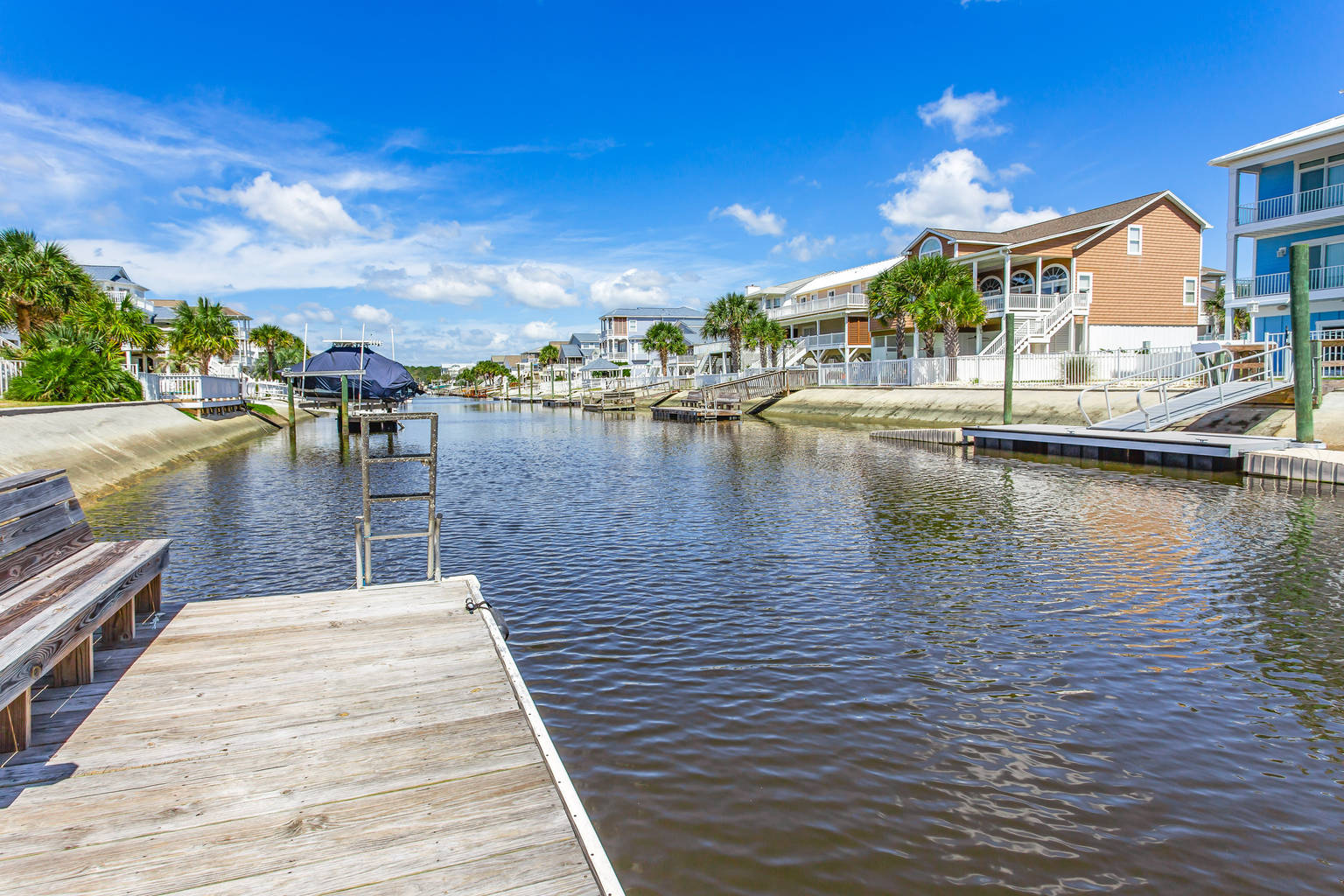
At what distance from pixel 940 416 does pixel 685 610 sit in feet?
107

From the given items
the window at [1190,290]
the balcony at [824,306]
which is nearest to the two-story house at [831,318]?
the balcony at [824,306]

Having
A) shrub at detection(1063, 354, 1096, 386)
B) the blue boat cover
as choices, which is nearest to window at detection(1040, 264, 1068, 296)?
shrub at detection(1063, 354, 1096, 386)

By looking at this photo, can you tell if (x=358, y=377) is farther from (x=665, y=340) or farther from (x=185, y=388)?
(x=665, y=340)

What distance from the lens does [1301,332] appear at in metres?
19.2

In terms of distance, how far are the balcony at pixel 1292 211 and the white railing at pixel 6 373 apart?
51.7 metres

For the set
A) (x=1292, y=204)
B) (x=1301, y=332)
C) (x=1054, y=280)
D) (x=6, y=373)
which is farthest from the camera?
(x=1054, y=280)

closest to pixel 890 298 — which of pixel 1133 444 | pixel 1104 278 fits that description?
pixel 1104 278

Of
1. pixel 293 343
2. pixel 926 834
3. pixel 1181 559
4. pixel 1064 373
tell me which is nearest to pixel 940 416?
pixel 1064 373

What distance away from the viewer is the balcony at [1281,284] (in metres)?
31.7

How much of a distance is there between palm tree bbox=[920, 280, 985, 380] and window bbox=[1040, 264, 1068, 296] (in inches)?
264

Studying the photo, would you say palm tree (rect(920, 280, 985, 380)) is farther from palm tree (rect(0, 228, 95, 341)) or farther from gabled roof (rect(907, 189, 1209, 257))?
palm tree (rect(0, 228, 95, 341))

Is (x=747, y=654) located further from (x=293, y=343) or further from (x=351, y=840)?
(x=293, y=343)

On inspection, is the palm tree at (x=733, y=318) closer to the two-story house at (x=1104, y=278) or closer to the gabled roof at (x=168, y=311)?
the two-story house at (x=1104, y=278)

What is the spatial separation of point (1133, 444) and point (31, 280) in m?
45.9
